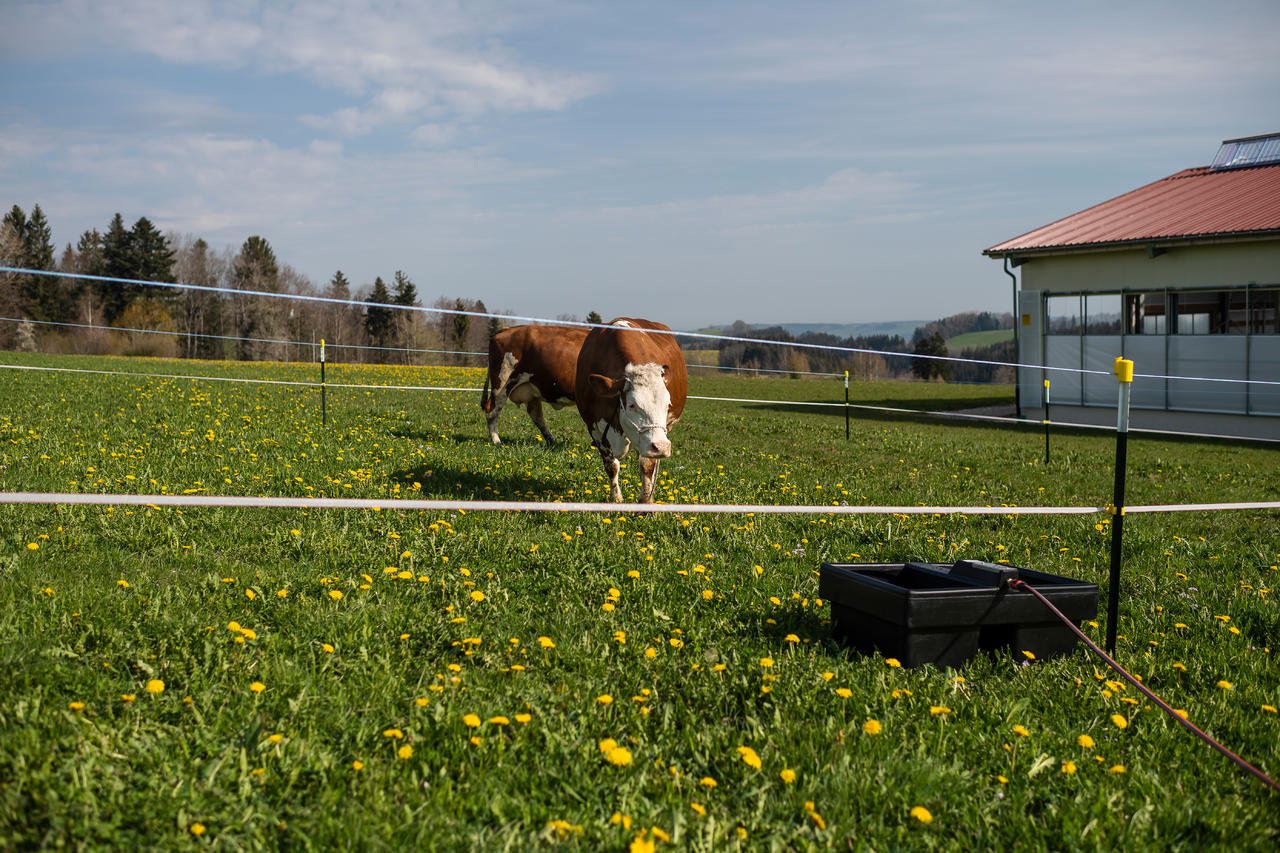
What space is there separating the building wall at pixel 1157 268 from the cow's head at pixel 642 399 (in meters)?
19.0

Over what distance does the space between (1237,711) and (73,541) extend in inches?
249

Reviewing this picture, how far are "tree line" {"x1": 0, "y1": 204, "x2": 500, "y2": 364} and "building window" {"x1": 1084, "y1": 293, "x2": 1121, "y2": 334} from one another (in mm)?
27441

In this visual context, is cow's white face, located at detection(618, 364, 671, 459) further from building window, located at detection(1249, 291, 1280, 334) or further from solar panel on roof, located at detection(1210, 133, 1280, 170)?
solar panel on roof, located at detection(1210, 133, 1280, 170)

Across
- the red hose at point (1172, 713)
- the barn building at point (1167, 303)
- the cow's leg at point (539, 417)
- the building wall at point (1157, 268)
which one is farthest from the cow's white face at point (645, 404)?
the building wall at point (1157, 268)

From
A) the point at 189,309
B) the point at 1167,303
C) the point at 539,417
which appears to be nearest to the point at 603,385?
the point at 539,417

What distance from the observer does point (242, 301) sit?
75750 mm

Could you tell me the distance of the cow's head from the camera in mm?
7836

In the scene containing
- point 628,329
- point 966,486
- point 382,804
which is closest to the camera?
point 382,804

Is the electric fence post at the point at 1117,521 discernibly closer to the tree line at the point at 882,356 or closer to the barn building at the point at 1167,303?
the tree line at the point at 882,356

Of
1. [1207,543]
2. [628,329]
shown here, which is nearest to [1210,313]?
[1207,543]

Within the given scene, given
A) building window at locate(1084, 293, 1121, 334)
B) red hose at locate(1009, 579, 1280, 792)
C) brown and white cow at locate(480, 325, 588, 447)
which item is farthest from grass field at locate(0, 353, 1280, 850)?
building window at locate(1084, 293, 1121, 334)

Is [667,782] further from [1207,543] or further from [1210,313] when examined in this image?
[1210,313]

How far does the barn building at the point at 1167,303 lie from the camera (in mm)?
20672

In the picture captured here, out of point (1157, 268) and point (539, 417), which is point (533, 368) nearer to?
point (539, 417)
